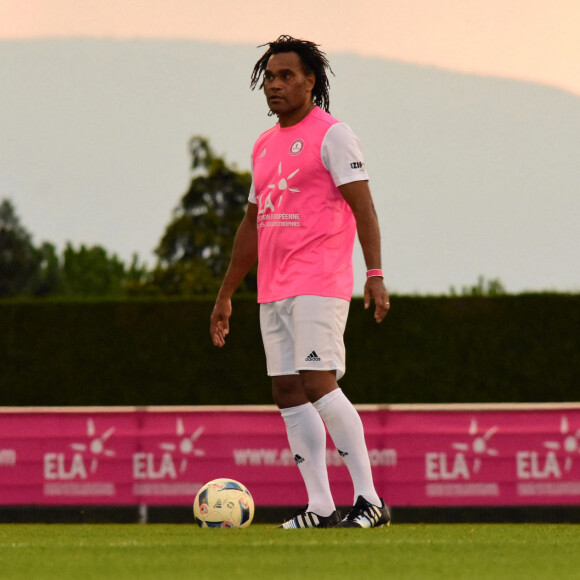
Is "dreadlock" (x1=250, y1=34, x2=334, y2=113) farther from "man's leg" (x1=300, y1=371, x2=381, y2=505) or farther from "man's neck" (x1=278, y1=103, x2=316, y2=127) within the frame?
"man's leg" (x1=300, y1=371, x2=381, y2=505)

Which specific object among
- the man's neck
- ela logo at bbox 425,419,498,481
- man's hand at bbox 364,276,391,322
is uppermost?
the man's neck

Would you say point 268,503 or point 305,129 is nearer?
point 305,129

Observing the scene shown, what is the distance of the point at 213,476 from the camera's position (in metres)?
9.45

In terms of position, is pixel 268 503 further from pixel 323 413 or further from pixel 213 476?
pixel 323 413

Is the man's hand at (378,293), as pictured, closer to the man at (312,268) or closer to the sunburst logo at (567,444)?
the man at (312,268)

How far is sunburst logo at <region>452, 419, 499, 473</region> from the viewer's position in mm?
9383

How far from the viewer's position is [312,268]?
5586mm

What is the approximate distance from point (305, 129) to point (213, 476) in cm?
432

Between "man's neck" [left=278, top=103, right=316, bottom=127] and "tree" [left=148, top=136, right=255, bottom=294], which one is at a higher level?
"tree" [left=148, top=136, right=255, bottom=294]

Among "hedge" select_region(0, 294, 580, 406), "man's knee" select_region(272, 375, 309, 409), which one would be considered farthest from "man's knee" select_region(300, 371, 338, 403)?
"hedge" select_region(0, 294, 580, 406)

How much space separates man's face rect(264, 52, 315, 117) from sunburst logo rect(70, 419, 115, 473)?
4.43m

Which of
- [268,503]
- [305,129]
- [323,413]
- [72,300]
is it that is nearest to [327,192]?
[305,129]

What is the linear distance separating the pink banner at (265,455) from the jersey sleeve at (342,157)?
4.02 metres

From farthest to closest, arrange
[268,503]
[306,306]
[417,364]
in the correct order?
[417,364] → [268,503] → [306,306]
